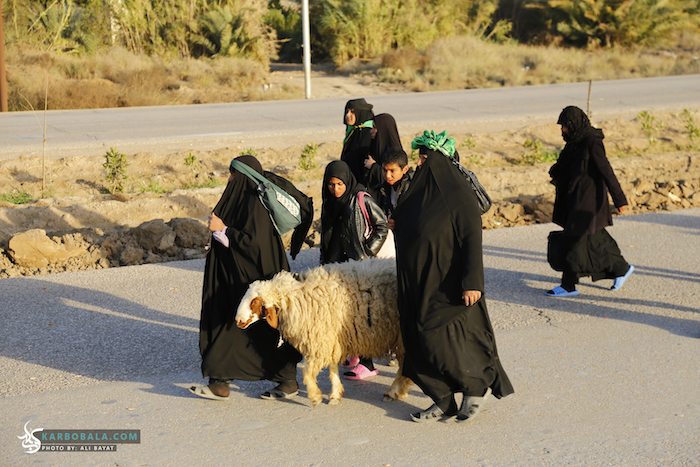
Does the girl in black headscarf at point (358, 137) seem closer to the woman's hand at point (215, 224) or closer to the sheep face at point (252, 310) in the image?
the woman's hand at point (215, 224)

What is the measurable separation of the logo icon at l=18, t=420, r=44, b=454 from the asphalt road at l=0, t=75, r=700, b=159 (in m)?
10.3

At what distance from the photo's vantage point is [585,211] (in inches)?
268

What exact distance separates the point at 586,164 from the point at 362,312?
337cm

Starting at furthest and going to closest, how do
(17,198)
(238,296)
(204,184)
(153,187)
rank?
1. (204,184)
2. (153,187)
3. (17,198)
4. (238,296)

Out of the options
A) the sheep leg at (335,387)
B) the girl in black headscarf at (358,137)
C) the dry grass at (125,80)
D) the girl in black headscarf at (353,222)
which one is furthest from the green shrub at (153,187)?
the dry grass at (125,80)

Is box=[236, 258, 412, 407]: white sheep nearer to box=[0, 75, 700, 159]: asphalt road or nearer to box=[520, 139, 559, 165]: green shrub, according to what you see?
box=[520, 139, 559, 165]: green shrub

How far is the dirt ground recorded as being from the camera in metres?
9.04

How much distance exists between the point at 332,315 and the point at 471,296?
95 cm

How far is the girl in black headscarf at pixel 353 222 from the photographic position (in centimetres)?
510

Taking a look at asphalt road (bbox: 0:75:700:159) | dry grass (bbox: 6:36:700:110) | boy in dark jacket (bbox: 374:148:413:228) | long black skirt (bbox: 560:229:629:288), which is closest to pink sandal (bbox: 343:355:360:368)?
boy in dark jacket (bbox: 374:148:413:228)

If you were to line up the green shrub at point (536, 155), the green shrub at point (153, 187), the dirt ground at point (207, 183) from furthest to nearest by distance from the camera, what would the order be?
the green shrub at point (536, 155) < the green shrub at point (153, 187) < the dirt ground at point (207, 183)

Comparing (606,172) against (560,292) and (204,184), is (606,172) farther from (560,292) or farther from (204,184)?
(204,184)

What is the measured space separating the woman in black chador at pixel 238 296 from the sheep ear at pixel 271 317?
285 millimetres

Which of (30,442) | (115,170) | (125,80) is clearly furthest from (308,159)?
(125,80)
